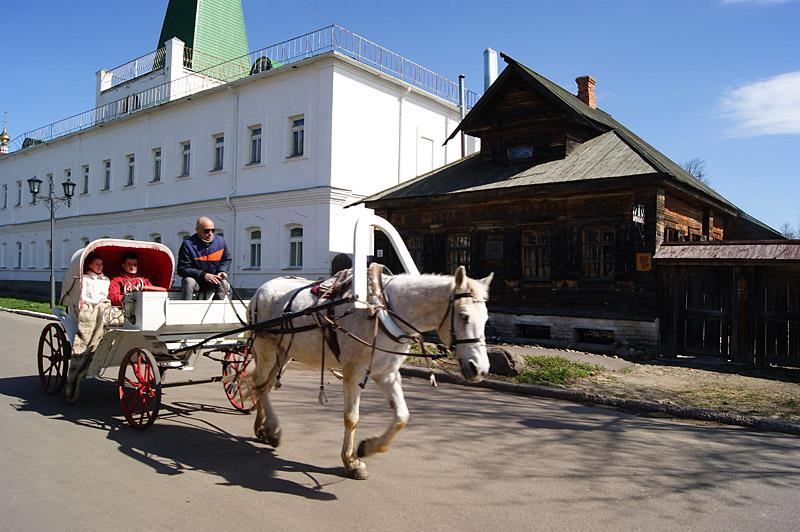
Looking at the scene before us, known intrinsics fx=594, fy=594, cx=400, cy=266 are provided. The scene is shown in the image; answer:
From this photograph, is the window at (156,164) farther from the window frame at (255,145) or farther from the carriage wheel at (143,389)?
the carriage wheel at (143,389)

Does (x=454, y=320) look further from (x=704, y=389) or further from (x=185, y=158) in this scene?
(x=185, y=158)

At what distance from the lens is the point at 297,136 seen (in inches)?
868

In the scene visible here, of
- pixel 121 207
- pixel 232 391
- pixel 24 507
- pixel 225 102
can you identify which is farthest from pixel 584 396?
pixel 121 207

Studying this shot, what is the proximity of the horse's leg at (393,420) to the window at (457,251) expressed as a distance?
12.7 m

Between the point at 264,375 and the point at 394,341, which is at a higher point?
the point at 394,341

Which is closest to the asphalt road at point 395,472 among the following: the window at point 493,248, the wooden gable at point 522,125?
the window at point 493,248

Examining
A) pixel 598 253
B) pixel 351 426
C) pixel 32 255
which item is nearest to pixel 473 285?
pixel 351 426

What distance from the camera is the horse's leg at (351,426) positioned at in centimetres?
502

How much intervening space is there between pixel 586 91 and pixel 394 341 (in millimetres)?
19794

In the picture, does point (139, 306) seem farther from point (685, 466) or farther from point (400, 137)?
point (400, 137)

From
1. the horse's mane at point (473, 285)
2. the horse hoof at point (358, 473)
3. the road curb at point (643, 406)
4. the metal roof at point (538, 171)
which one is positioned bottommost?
the road curb at point (643, 406)

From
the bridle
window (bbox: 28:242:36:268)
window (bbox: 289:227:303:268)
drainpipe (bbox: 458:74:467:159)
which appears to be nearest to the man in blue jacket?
the bridle

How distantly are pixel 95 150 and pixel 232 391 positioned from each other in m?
29.0

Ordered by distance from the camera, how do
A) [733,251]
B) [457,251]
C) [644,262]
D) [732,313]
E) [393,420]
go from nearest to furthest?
[393,420] → [732,313] → [733,251] → [644,262] → [457,251]
